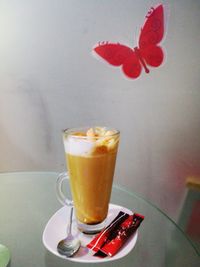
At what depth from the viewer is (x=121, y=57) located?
1.42m

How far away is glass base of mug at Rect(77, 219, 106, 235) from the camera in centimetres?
71

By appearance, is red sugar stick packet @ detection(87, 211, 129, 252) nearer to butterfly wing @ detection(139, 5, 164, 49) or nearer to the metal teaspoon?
the metal teaspoon

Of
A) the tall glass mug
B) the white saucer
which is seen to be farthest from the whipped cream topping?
the white saucer

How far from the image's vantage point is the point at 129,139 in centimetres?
150

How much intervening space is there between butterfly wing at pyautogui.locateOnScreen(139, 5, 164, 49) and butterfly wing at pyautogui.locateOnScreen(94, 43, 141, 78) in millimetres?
80

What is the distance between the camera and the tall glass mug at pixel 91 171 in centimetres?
69

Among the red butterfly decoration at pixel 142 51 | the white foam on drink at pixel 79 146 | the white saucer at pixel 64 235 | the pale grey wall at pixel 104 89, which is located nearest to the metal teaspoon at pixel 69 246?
the white saucer at pixel 64 235

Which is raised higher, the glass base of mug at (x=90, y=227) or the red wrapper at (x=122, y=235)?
the red wrapper at (x=122, y=235)

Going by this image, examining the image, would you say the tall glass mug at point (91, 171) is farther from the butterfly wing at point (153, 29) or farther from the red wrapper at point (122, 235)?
the butterfly wing at point (153, 29)

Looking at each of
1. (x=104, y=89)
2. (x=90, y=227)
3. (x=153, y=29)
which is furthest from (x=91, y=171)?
(x=153, y=29)

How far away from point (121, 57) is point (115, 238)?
1.05 m

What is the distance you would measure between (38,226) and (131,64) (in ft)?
3.27

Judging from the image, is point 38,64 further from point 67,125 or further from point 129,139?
point 129,139

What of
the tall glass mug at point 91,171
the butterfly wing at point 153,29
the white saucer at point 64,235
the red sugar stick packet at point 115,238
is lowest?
the white saucer at point 64,235
